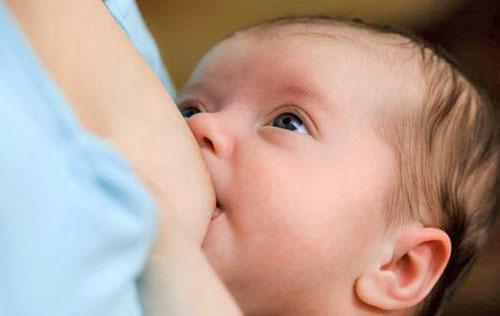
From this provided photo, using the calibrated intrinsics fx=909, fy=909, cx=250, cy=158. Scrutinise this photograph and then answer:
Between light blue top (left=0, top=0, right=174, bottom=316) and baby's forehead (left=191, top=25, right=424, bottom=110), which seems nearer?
light blue top (left=0, top=0, right=174, bottom=316)

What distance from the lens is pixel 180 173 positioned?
552 millimetres

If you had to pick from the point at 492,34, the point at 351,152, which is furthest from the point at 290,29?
the point at 492,34

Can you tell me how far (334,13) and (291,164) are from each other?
3.47 feet

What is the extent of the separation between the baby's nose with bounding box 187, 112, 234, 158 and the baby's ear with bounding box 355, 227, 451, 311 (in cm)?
17

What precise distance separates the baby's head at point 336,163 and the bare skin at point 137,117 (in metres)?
0.17

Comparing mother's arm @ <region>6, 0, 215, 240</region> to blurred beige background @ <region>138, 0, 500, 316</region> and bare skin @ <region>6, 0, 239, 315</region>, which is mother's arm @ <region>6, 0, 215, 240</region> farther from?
blurred beige background @ <region>138, 0, 500, 316</region>

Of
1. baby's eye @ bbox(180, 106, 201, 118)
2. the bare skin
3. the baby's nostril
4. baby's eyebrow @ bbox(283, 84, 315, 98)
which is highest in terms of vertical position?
the bare skin

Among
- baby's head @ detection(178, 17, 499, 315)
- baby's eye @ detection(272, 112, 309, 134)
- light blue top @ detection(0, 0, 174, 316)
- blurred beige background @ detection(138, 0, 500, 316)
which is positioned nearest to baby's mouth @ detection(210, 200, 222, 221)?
baby's head @ detection(178, 17, 499, 315)

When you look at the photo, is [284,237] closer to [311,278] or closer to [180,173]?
[311,278]

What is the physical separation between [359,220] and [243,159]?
0.39 feet

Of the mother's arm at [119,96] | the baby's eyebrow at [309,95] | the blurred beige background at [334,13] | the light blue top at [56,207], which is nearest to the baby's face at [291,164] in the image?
the baby's eyebrow at [309,95]

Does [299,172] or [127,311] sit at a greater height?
[127,311]

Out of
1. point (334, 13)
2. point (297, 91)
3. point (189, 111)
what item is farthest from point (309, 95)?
point (334, 13)

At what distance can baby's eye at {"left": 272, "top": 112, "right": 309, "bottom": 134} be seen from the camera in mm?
797
